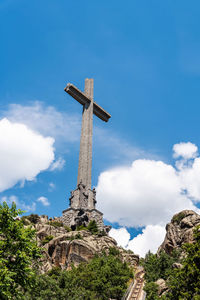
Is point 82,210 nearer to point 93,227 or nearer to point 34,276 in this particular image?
point 93,227

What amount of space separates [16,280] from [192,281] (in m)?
10.9

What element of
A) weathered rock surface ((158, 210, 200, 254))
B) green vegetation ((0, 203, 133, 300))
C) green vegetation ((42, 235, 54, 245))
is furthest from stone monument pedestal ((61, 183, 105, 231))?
weathered rock surface ((158, 210, 200, 254))

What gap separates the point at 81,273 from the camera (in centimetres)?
2995

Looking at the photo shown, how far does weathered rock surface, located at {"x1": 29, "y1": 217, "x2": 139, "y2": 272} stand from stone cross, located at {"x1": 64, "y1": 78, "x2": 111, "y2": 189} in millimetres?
14353

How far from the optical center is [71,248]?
126 feet

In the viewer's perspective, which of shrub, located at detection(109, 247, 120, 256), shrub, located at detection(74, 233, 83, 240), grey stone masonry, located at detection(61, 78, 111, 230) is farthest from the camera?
grey stone masonry, located at detection(61, 78, 111, 230)

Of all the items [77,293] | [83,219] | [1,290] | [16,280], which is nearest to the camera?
[1,290]

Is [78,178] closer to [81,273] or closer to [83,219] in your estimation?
[83,219]

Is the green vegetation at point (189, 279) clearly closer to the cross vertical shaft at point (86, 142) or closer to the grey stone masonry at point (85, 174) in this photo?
the grey stone masonry at point (85, 174)

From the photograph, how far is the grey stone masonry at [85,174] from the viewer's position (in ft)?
175

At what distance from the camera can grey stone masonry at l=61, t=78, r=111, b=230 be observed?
53375 millimetres

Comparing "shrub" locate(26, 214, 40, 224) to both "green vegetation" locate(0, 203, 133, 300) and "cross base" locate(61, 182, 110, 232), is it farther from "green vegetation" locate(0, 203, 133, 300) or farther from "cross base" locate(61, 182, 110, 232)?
"green vegetation" locate(0, 203, 133, 300)

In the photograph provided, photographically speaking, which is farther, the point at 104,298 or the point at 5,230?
the point at 104,298

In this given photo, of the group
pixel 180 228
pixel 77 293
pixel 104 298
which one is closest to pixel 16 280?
pixel 77 293
